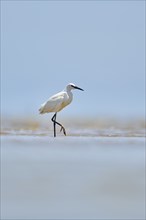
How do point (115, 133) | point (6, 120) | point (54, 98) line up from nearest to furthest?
point (54, 98), point (115, 133), point (6, 120)

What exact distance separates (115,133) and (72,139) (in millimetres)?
2572

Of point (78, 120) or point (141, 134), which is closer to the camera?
point (141, 134)

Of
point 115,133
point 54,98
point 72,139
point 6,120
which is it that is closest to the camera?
point 72,139

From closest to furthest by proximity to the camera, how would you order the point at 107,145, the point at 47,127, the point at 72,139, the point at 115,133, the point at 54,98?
1. the point at 107,145
2. the point at 72,139
3. the point at 54,98
4. the point at 115,133
5. the point at 47,127

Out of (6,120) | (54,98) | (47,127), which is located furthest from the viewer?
(6,120)

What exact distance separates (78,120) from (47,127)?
438 centimetres

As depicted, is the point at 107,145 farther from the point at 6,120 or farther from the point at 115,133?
the point at 6,120

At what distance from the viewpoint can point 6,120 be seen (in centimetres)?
2528

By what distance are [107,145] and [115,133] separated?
12.5ft

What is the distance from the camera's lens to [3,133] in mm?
18734

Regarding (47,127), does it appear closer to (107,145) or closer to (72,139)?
(72,139)

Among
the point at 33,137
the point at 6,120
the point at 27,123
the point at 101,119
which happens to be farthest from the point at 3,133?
the point at 101,119

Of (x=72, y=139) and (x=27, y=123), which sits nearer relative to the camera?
(x=72, y=139)

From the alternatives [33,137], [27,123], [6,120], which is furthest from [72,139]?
[6,120]
